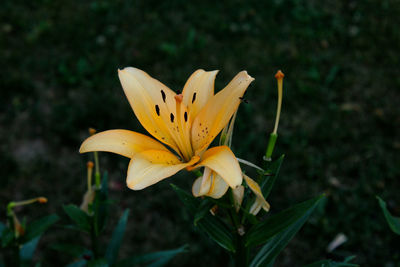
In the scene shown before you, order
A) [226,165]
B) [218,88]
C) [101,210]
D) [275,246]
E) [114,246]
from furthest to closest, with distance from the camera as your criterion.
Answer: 1. [218,88]
2. [114,246]
3. [101,210]
4. [275,246]
5. [226,165]

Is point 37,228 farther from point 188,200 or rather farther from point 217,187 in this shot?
Result: point 217,187

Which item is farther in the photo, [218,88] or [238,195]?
[218,88]

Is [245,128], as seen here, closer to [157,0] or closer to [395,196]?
[395,196]

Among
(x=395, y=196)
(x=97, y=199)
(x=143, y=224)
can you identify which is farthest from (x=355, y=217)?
(x=97, y=199)

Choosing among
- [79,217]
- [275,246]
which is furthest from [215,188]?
[79,217]

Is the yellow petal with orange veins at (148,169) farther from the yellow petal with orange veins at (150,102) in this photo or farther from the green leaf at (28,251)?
the green leaf at (28,251)

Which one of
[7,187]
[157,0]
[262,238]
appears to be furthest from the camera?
[157,0]

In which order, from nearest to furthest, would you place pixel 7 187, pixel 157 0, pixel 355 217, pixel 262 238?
pixel 262 238 → pixel 355 217 → pixel 7 187 → pixel 157 0
